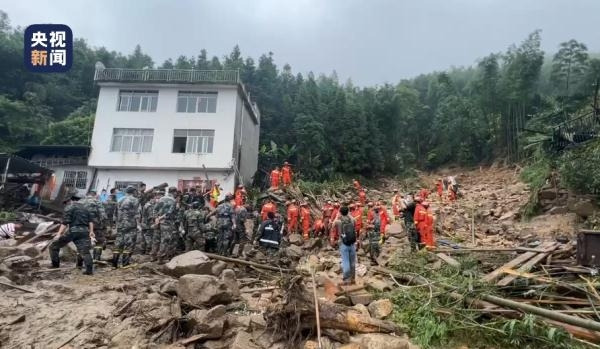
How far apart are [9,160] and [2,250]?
9432mm

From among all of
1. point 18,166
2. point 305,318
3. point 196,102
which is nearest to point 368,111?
point 196,102

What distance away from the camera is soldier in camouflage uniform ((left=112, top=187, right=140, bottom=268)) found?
9.37 m

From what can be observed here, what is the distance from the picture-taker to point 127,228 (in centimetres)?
958

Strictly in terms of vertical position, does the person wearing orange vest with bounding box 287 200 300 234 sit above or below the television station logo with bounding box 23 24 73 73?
below

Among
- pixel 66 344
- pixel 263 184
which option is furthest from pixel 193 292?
pixel 263 184

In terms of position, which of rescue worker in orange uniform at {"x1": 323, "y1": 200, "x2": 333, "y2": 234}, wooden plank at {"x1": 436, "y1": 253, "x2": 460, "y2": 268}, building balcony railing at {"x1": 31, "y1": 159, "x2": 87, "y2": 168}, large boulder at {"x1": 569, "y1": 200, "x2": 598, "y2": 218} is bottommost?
wooden plank at {"x1": 436, "y1": 253, "x2": 460, "y2": 268}

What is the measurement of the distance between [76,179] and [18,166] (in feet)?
13.0

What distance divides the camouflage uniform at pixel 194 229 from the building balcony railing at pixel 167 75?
13446 millimetres

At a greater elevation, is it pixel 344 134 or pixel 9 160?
pixel 344 134

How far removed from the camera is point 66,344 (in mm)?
5520

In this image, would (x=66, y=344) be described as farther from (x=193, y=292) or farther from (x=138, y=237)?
(x=138, y=237)

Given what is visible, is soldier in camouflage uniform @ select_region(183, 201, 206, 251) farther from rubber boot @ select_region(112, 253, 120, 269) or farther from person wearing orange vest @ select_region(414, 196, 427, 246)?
person wearing orange vest @ select_region(414, 196, 427, 246)

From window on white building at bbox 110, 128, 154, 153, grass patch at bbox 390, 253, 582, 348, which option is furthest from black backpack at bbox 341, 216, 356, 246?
window on white building at bbox 110, 128, 154, 153

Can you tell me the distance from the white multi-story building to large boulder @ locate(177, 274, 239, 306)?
48.7 ft
